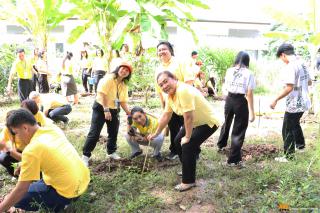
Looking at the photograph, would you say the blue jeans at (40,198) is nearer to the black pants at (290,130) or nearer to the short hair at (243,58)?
the short hair at (243,58)

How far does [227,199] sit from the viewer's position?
385 cm

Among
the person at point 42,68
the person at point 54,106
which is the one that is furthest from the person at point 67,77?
the person at point 54,106

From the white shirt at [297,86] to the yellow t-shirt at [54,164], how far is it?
9.85ft

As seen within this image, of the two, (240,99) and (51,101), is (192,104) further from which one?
(51,101)

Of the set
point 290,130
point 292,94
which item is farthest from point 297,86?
point 290,130

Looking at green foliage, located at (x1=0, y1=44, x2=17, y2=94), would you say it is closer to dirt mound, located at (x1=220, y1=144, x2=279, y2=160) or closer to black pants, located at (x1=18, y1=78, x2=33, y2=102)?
black pants, located at (x1=18, y1=78, x2=33, y2=102)

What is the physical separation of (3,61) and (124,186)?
8922 mm

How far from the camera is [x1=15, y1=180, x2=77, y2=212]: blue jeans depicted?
3.36 m

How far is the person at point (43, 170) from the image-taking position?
9.93ft

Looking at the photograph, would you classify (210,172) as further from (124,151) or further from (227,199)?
(124,151)

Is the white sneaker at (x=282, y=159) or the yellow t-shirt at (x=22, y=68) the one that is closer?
the white sneaker at (x=282, y=159)

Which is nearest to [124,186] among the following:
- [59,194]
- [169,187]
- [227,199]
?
[169,187]

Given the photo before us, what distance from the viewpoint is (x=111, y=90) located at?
4.86 metres

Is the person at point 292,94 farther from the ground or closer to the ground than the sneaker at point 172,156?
farther from the ground
